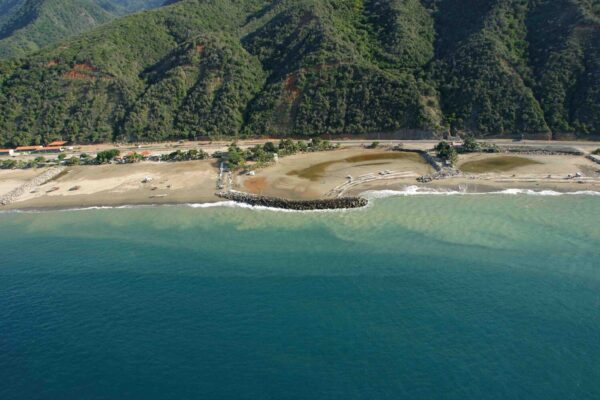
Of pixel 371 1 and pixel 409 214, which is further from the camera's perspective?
pixel 371 1

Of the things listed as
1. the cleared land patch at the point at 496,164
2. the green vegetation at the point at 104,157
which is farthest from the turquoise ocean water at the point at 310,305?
the green vegetation at the point at 104,157

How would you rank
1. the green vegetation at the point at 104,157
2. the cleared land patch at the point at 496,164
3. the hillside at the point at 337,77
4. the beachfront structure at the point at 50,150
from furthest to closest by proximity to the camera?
the beachfront structure at the point at 50,150 < the hillside at the point at 337,77 < the green vegetation at the point at 104,157 < the cleared land patch at the point at 496,164

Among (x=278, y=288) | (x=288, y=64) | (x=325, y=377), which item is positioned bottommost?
(x=325, y=377)

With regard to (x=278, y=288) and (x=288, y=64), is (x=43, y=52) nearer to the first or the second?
(x=288, y=64)

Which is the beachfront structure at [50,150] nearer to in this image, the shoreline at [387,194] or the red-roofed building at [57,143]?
the red-roofed building at [57,143]

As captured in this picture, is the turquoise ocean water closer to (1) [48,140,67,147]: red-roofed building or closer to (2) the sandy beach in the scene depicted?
(2) the sandy beach

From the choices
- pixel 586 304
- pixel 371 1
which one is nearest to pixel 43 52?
pixel 371 1
